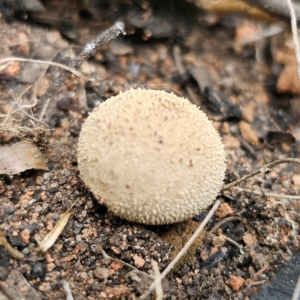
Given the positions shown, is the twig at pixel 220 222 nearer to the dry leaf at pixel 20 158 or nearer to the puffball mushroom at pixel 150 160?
the puffball mushroom at pixel 150 160

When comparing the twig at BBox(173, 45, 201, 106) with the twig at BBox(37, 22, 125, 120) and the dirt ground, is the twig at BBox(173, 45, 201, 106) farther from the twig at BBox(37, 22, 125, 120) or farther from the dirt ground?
the twig at BBox(37, 22, 125, 120)

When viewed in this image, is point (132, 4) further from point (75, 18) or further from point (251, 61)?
point (251, 61)

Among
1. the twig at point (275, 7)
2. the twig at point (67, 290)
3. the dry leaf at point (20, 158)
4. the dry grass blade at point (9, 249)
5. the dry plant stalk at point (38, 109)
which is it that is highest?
the twig at point (275, 7)

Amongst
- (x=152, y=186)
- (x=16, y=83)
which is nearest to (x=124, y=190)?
(x=152, y=186)

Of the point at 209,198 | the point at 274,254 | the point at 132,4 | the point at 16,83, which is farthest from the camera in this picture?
the point at 132,4

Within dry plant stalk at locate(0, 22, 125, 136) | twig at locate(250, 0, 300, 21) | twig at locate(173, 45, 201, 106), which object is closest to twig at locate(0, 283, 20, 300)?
dry plant stalk at locate(0, 22, 125, 136)

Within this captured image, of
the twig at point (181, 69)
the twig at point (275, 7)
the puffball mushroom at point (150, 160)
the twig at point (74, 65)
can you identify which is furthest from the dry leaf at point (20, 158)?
the twig at point (275, 7)

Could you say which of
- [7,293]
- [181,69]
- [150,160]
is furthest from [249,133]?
[7,293]
